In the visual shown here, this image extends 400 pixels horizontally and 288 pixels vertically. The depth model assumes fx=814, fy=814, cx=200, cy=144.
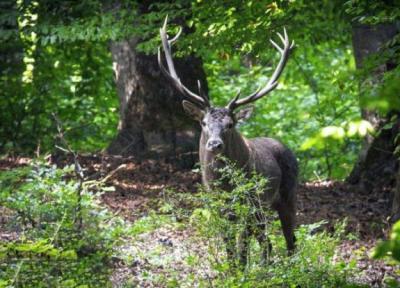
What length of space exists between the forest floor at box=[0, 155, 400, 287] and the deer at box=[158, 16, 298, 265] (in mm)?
732

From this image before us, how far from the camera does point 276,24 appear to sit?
8.45 meters

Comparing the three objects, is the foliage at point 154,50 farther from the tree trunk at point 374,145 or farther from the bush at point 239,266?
the bush at point 239,266

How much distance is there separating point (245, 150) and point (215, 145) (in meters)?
0.52

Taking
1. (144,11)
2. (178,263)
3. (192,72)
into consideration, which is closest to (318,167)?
(192,72)

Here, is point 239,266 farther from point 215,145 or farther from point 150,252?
point 215,145

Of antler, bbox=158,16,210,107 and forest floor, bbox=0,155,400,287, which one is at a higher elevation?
antler, bbox=158,16,210,107

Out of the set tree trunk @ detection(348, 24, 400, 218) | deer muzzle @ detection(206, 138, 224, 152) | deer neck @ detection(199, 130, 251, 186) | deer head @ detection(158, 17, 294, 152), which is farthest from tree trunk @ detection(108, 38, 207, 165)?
deer muzzle @ detection(206, 138, 224, 152)

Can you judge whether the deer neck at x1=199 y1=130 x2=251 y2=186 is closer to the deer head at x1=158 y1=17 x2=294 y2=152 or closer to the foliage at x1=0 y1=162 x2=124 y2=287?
the deer head at x1=158 y1=17 x2=294 y2=152

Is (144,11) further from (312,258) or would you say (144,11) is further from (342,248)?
(312,258)

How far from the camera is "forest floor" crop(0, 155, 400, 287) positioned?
335 inches

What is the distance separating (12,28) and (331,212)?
520cm

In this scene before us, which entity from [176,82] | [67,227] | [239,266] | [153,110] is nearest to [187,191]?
[153,110]

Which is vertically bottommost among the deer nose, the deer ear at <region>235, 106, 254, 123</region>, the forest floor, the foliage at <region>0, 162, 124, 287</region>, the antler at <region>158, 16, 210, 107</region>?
the forest floor

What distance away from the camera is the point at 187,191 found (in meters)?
10.1
